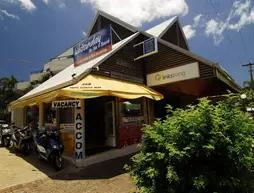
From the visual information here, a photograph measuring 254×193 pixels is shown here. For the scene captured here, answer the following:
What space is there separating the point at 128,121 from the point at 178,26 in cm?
1533

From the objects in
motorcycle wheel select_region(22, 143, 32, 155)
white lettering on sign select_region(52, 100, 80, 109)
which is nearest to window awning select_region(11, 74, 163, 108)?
white lettering on sign select_region(52, 100, 80, 109)

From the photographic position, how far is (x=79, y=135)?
11.5m

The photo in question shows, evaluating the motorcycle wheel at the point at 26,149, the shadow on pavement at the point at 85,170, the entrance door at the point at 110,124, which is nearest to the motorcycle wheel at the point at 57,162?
the shadow on pavement at the point at 85,170

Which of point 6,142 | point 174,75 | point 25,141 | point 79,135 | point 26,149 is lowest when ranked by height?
point 26,149

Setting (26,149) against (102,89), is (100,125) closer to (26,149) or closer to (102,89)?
(26,149)

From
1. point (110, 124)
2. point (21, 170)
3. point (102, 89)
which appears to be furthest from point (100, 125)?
point (21, 170)

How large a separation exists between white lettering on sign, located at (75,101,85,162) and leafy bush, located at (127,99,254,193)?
6.74m

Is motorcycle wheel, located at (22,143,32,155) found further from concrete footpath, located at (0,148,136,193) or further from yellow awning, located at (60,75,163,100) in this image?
yellow awning, located at (60,75,163,100)

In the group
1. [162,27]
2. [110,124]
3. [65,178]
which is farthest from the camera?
[162,27]

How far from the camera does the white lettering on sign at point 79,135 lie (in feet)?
37.1

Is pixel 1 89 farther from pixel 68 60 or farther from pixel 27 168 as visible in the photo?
pixel 27 168

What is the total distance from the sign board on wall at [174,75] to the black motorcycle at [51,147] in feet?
18.8

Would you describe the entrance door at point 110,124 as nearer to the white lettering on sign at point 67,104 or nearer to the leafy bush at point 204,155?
the white lettering on sign at point 67,104

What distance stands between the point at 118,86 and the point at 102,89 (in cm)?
152
